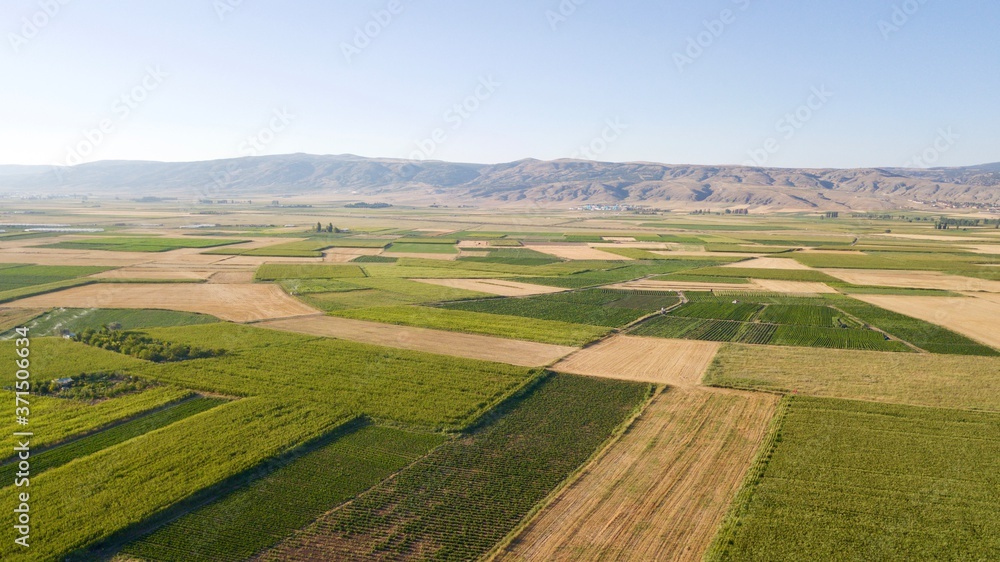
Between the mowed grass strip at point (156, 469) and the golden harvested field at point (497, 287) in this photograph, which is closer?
the mowed grass strip at point (156, 469)

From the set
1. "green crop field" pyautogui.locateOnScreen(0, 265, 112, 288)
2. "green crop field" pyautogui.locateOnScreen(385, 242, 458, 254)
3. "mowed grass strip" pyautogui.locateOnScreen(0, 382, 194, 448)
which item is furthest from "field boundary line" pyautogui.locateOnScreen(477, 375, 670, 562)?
"green crop field" pyautogui.locateOnScreen(385, 242, 458, 254)

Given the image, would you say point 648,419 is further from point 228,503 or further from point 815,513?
point 228,503

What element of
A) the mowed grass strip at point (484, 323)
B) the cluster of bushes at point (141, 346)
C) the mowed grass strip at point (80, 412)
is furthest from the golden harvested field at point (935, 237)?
the mowed grass strip at point (80, 412)

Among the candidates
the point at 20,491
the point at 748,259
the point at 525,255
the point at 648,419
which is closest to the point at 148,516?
the point at 20,491

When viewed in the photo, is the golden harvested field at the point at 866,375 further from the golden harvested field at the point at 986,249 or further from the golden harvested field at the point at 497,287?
the golden harvested field at the point at 986,249

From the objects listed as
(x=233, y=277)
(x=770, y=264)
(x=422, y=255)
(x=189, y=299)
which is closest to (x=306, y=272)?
(x=233, y=277)

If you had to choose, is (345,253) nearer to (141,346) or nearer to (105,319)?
(105,319)
